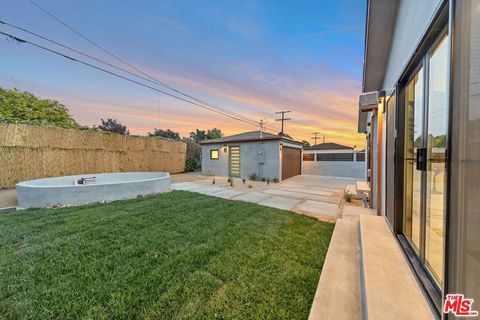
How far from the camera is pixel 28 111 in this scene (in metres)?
11.6

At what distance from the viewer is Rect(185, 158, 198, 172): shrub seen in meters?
16.0

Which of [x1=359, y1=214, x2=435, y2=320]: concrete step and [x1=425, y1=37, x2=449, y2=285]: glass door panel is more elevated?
[x1=425, y1=37, x2=449, y2=285]: glass door panel

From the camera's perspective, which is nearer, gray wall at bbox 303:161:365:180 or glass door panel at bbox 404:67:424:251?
glass door panel at bbox 404:67:424:251

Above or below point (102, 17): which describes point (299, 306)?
below

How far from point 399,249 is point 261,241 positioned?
Answer: 1.80 meters

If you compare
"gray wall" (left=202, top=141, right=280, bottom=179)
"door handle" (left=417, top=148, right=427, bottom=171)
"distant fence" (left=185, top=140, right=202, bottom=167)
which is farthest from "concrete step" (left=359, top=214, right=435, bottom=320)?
"distant fence" (left=185, top=140, right=202, bottom=167)

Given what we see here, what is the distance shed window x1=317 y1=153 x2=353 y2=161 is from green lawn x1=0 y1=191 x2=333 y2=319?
10829mm

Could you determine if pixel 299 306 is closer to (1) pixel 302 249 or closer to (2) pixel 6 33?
(1) pixel 302 249

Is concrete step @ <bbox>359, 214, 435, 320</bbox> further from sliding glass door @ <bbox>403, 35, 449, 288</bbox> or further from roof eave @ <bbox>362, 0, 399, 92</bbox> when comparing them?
roof eave @ <bbox>362, 0, 399, 92</bbox>

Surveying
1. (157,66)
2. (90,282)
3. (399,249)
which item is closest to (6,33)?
(157,66)

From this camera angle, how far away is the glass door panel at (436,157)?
141 centimetres

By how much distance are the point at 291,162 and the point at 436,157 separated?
11.3 m

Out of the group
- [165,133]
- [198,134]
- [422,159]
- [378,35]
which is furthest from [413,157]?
[198,134]

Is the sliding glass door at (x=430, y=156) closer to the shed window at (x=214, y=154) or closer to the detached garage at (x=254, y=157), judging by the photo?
the detached garage at (x=254, y=157)
